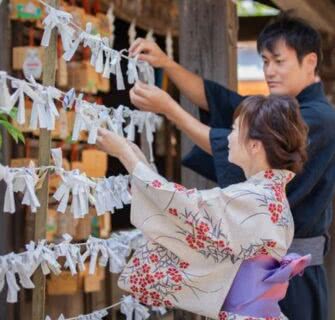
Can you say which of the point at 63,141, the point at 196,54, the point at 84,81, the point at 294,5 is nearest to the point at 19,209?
the point at 63,141

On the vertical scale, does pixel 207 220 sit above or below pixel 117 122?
below

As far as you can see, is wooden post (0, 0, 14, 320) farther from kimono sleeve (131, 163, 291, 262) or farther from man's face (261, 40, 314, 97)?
kimono sleeve (131, 163, 291, 262)

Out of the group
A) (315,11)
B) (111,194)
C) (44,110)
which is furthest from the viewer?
(315,11)

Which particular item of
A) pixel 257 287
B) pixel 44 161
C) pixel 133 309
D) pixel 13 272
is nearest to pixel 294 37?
pixel 257 287

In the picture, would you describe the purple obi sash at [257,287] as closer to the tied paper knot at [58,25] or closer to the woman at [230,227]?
the woman at [230,227]

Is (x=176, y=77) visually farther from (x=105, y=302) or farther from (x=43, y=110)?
(x=105, y=302)

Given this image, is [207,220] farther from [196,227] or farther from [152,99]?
[152,99]

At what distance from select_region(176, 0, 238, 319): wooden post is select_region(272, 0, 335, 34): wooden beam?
861 mm

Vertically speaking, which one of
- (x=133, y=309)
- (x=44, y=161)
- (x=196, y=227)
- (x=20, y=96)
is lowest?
(x=133, y=309)

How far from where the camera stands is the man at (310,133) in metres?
2.96

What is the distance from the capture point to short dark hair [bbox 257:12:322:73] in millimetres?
3088

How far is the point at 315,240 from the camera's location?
3127 millimetres

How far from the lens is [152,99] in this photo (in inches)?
115

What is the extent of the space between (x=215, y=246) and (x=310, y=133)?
80 cm
